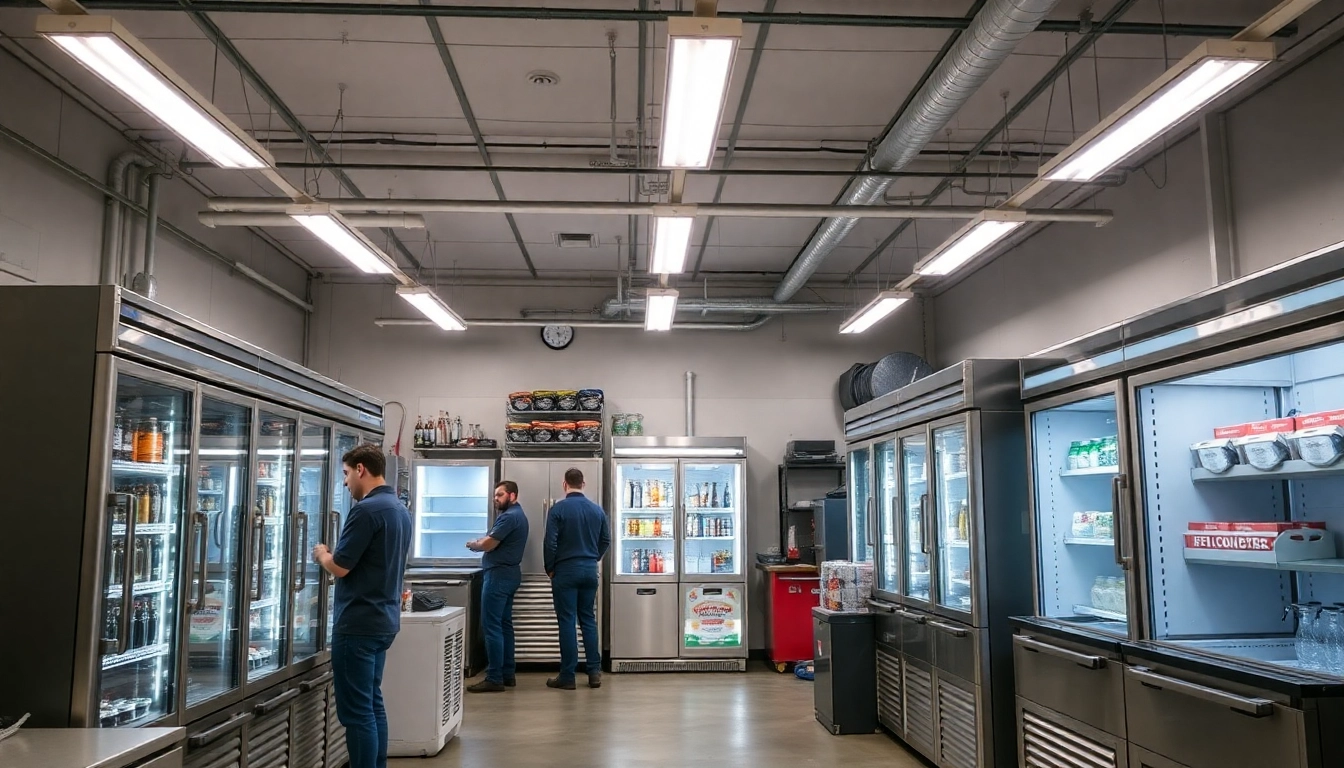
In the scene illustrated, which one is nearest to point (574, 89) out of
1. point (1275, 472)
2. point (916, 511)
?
point (916, 511)

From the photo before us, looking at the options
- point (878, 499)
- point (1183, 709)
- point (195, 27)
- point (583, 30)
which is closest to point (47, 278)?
point (195, 27)

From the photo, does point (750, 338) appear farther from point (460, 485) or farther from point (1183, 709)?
point (1183, 709)

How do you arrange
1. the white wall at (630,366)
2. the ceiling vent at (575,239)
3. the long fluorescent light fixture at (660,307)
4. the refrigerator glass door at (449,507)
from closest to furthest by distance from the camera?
the long fluorescent light fixture at (660,307) < the ceiling vent at (575,239) < the refrigerator glass door at (449,507) < the white wall at (630,366)

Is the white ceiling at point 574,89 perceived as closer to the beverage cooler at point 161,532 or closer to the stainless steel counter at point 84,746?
the beverage cooler at point 161,532

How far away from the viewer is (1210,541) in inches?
159

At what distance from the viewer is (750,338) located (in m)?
11.1

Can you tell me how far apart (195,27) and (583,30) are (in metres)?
2.14

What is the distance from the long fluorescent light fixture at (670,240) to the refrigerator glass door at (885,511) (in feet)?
7.18

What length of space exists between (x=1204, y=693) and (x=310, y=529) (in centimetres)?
487

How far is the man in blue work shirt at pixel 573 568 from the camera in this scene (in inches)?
345

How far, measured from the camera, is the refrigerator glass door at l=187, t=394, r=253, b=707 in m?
4.34

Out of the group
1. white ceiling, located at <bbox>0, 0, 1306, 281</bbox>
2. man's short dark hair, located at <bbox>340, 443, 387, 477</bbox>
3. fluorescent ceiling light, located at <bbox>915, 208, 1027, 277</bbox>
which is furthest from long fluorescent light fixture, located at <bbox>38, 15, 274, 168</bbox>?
fluorescent ceiling light, located at <bbox>915, 208, 1027, 277</bbox>

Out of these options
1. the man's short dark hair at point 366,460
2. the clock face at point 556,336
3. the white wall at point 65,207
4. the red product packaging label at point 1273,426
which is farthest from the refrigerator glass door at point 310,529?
the clock face at point 556,336

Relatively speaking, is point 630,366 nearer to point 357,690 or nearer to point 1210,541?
point 357,690
